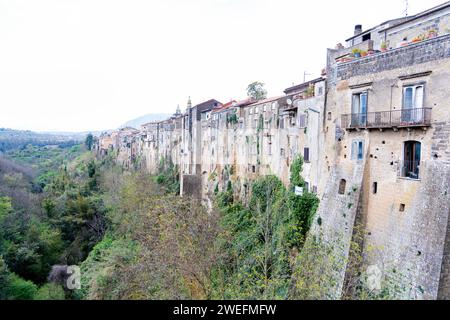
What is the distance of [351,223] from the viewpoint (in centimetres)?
1502

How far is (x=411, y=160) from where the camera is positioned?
43.9ft

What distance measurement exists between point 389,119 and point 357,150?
2198 millimetres

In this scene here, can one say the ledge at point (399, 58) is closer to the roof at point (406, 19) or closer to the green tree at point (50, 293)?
the roof at point (406, 19)

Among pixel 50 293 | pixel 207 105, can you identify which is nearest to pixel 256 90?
pixel 207 105

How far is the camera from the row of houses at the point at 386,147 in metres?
12.0

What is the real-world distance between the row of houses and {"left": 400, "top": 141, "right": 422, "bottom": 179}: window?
4 centimetres

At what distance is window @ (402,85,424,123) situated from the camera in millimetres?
12844

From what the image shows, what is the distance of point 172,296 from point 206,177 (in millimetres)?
24762

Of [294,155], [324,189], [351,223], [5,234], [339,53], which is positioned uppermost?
[339,53]

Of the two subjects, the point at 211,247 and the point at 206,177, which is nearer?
the point at 211,247

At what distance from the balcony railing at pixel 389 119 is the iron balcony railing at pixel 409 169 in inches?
61.1

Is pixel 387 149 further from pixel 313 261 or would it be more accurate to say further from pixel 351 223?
pixel 313 261
